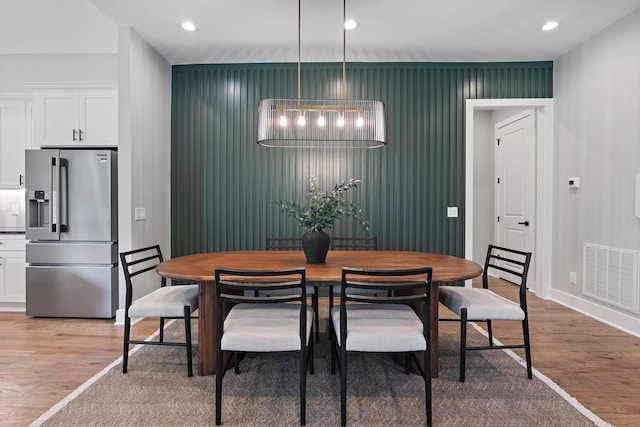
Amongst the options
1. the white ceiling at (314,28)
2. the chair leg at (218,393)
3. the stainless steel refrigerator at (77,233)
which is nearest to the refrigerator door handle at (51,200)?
the stainless steel refrigerator at (77,233)

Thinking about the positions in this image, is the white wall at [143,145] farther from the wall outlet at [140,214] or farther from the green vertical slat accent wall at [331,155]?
the green vertical slat accent wall at [331,155]

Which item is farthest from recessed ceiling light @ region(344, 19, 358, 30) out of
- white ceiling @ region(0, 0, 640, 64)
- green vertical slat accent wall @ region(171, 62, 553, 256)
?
green vertical slat accent wall @ region(171, 62, 553, 256)

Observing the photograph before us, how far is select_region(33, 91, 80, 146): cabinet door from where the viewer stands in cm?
359

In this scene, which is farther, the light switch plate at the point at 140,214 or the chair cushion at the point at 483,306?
the light switch plate at the point at 140,214

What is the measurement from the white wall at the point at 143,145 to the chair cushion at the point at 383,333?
2383mm

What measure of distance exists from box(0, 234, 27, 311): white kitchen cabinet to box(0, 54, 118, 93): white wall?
5.30ft

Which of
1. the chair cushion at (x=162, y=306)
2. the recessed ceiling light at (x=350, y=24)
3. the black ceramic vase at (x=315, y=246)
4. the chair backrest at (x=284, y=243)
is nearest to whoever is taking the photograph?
the chair cushion at (x=162, y=306)

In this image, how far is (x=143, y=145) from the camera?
11.7 ft

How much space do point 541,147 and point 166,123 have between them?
425cm

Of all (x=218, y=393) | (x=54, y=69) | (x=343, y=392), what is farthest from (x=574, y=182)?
(x=54, y=69)

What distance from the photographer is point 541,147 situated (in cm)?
420

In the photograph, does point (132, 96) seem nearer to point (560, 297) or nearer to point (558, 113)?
point (558, 113)

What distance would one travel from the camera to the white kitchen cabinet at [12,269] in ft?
11.9

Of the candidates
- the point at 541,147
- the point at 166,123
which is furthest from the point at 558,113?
the point at 166,123
